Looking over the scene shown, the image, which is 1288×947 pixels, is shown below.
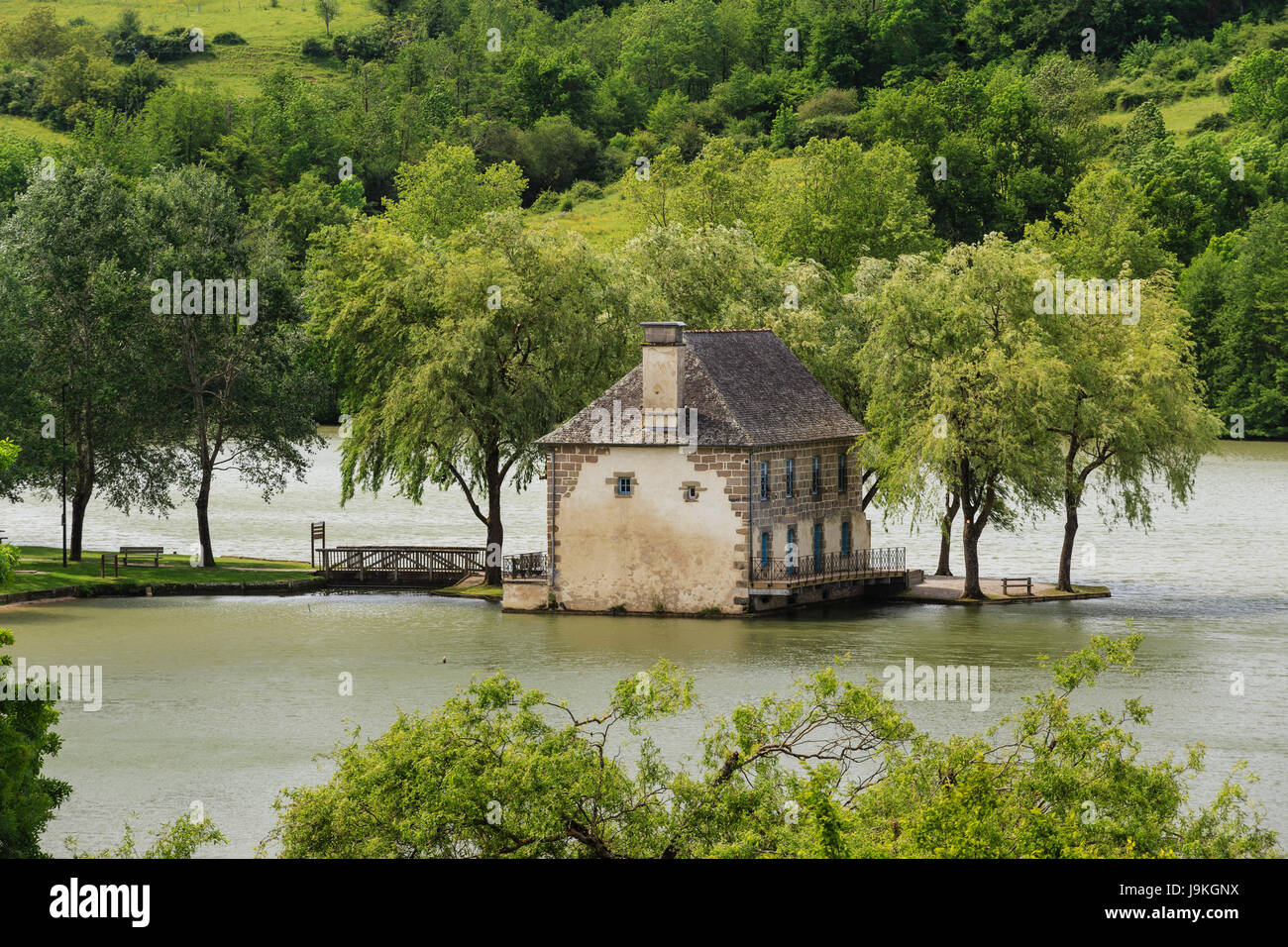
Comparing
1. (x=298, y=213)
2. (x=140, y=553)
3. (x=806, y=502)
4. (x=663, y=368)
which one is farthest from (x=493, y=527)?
(x=298, y=213)

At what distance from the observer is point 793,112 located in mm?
183500

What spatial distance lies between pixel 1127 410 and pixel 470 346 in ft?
74.5

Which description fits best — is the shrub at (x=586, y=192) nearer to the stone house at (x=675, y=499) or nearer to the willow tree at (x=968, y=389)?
the willow tree at (x=968, y=389)

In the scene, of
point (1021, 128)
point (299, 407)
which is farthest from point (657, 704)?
point (1021, 128)

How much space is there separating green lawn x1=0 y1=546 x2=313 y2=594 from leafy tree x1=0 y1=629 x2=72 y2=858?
41.5m

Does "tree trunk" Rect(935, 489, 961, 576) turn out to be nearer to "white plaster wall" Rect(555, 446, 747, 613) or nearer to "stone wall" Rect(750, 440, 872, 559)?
"stone wall" Rect(750, 440, 872, 559)

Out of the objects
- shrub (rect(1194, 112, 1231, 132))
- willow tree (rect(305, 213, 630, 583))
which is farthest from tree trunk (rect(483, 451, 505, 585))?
shrub (rect(1194, 112, 1231, 132))

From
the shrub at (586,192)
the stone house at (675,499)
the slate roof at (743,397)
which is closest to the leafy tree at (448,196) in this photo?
the shrub at (586,192)

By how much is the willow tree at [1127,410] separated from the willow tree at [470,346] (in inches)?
659

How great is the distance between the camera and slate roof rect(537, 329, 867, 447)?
2320 inches

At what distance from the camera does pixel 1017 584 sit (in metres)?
63.7

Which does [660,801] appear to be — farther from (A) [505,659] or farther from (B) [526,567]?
(B) [526,567]
